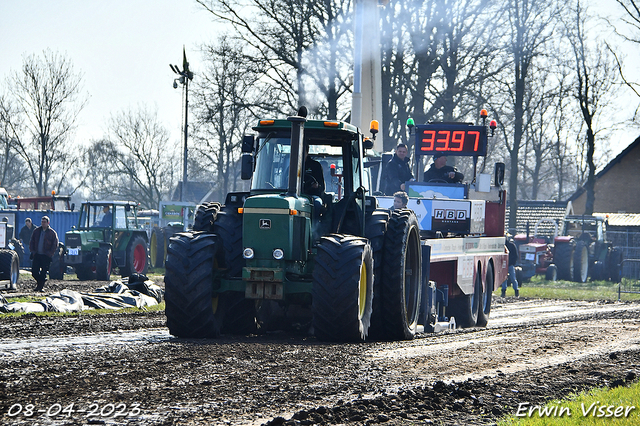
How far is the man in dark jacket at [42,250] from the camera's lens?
20.0 metres

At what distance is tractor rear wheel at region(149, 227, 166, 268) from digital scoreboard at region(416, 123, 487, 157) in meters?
17.4

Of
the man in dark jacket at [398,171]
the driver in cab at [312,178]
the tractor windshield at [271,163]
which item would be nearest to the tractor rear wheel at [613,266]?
the man in dark jacket at [398,171]

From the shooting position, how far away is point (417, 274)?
441 inches

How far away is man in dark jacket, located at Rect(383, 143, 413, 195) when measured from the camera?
47.7 ft

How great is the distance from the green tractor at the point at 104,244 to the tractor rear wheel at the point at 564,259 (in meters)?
14.3

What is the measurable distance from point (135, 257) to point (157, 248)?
5134mm

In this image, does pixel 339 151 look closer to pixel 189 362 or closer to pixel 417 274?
pixel 417 274

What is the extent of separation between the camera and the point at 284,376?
6648 mm

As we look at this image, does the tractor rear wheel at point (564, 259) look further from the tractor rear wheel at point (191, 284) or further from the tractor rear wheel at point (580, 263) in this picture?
the tractor rear wheel at point (191, 284)

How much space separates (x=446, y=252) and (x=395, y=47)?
18.3 m

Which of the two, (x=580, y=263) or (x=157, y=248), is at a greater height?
(x=157, y=248)

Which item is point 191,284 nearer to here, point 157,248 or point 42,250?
point 42,250

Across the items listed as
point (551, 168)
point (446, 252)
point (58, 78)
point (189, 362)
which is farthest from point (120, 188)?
point (189, 362)

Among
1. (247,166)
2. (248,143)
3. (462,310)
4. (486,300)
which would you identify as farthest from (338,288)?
(486,300)
